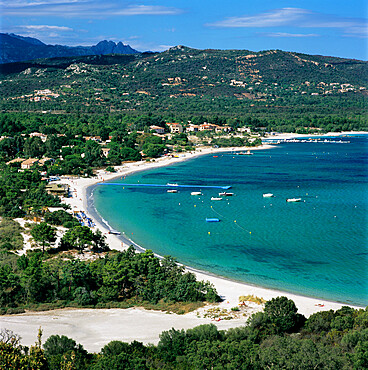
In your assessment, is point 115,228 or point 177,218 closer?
point 115,228

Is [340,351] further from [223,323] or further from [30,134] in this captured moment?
[30,134]

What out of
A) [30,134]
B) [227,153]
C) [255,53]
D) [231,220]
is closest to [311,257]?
[231,220]

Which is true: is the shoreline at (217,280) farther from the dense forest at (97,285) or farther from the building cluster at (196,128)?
the building cluster at (196,128)

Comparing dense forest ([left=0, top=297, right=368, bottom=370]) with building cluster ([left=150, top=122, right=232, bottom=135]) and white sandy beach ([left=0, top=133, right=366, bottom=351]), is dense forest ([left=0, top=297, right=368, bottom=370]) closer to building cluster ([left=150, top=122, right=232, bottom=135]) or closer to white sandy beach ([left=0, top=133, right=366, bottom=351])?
white sandy beach ([left=0, top=133, right=366, bottom=351])

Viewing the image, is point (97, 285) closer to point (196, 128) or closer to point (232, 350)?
point (232, 350)

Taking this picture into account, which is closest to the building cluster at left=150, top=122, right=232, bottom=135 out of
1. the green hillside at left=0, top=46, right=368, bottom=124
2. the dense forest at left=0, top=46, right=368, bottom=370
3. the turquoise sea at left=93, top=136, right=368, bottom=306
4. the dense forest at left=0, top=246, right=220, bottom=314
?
the dense forest at left=0, top=46, right=368, bottom=370
